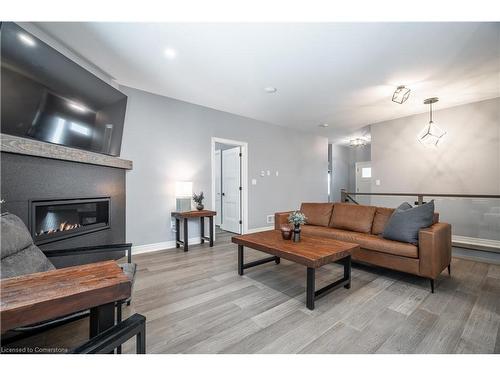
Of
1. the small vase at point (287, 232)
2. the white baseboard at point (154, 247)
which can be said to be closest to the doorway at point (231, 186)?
the white baseboard at point (154, 247)

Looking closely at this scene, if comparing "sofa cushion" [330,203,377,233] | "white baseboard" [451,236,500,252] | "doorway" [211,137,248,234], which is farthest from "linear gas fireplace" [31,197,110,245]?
"white baseboard" [451,236,500,252]

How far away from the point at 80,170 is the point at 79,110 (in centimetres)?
68

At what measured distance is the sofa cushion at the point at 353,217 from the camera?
3.12m

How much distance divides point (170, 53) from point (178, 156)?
1.77 m

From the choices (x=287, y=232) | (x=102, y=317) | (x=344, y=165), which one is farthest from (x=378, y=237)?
(x=344, y=165)

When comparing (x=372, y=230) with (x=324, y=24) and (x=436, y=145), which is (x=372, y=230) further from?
(x=436, y=145)

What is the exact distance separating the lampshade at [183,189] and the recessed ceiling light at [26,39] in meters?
2.33

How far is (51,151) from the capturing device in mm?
2156

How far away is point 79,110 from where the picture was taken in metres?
2.43

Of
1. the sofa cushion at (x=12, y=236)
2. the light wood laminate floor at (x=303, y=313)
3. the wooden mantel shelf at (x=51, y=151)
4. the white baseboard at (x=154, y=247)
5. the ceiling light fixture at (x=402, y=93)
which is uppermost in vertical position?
the ceiling light fixture at (x=402, y=93)

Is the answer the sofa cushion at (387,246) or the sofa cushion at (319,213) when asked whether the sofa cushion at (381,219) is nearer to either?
the sofa cushion at (387,246)

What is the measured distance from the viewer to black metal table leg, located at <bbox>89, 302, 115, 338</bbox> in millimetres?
935

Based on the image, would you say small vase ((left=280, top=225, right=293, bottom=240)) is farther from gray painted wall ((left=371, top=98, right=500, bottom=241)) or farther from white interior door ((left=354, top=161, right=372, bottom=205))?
white interior door ((left=354, top=161, right=372, bottom=205))
